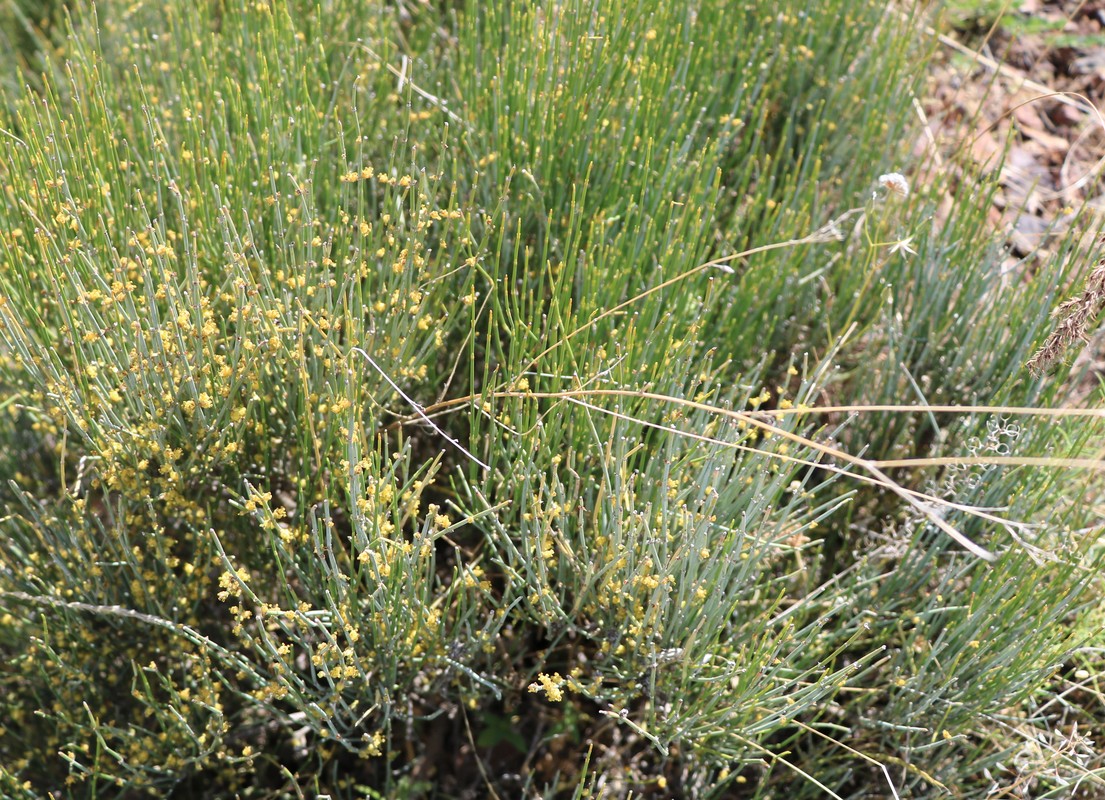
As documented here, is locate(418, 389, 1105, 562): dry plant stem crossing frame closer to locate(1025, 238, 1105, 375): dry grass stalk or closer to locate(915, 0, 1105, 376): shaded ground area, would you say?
locate(1025, 238, 1105, 375): dry grass stalk

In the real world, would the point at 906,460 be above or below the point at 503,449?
above

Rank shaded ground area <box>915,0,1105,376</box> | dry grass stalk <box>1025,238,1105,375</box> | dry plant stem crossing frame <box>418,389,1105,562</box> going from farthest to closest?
1. shaded ground area <box>915,0,1105,376</box>
2. dry grass stalk <box>1025,238,1105,375</box>
3. dry plant stem crossing frame <box>418,389,1105,562</box>

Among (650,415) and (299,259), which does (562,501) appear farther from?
(299,259)

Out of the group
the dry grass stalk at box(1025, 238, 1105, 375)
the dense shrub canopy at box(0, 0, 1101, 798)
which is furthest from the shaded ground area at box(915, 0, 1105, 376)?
the dry grass stalk at box(1025, 238, 1105, 375)

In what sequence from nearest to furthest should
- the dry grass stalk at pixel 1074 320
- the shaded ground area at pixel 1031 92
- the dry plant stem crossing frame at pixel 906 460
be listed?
the dry plant stem crossing frame at pixel 906 460, the dry grass stalk at pixel 1074 320, the shaded ground area at pixel 1031 92

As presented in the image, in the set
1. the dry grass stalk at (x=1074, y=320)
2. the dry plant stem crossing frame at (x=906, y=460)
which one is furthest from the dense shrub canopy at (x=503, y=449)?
the dry grass stalk at (x=1074, y=320)

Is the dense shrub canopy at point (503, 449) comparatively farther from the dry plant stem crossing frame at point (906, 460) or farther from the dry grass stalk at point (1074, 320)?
the dry grass stalk at point (1074, 320)

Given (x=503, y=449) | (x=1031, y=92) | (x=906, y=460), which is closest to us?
(x=906, y=460)

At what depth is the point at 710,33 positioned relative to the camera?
2.21 metres

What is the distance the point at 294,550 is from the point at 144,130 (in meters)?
0.89

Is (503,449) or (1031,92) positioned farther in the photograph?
(1031,92)

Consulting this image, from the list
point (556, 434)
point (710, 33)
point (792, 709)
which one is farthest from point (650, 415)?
point (710, 33)

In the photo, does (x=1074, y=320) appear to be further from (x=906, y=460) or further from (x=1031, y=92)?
(x=1031, y=92)

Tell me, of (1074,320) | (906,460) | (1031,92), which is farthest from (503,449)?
(1031,92)
